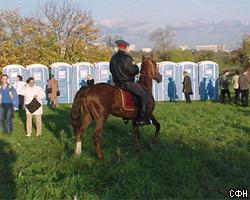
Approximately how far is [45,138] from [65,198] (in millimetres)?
5800

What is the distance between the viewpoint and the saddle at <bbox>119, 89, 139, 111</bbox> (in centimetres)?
962

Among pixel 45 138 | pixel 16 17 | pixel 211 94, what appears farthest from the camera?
pixel 16 17

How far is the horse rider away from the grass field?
113 cm

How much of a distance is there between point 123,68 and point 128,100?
0.74 m

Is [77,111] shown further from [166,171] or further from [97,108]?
[166,171]

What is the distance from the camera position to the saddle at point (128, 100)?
31.6 feet

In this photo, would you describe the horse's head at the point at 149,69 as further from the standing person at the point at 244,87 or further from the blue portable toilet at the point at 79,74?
the blue portable toilet at the point at 79,74

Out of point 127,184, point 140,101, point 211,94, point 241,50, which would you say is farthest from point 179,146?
point 241,50

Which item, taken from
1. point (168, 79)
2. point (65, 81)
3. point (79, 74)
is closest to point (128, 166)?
point (65, 81)

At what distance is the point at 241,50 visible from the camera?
5116cm

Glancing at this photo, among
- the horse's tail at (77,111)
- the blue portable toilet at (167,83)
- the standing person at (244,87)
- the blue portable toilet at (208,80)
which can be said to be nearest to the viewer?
the horse's tail at (77,111)

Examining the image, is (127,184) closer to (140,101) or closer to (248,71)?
(140,101)

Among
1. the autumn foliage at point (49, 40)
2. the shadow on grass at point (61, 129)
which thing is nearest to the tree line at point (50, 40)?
the autumn foliage at point (49, 40)

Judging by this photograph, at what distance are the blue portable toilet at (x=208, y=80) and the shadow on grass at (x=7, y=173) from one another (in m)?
17.3
